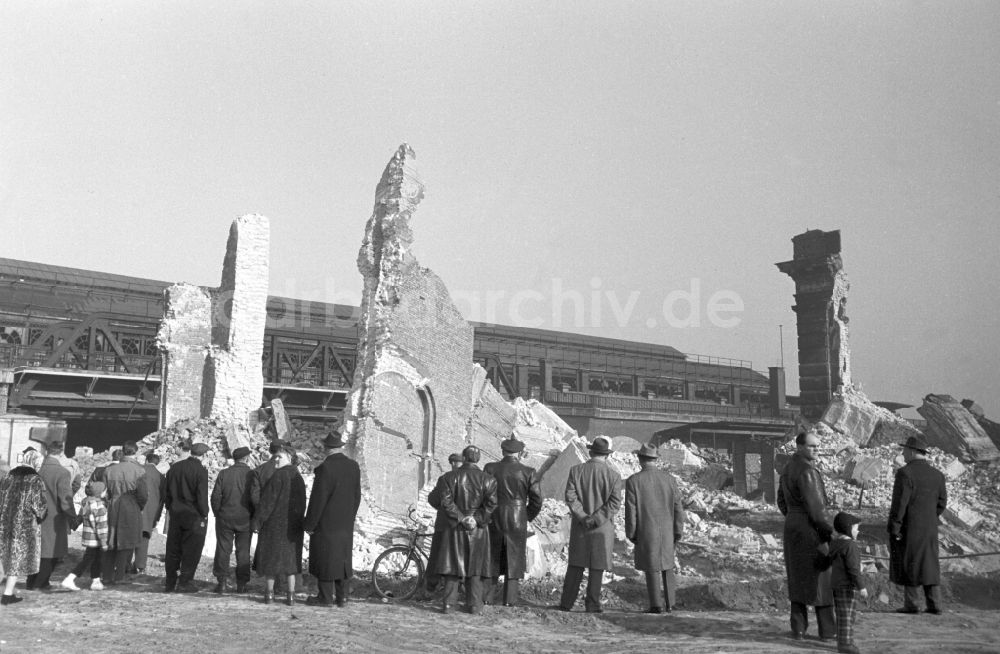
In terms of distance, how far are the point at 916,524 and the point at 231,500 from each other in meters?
5.42

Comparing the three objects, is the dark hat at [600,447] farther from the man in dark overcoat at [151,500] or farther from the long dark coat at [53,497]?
the long dark coat at [53,497]

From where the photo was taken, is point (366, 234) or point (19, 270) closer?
point (366, 234)

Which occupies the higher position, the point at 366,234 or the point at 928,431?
the point at 366,234

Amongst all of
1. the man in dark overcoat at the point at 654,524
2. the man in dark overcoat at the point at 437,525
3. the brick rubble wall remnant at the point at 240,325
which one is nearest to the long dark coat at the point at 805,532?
the man in dark overcoat at the point at 654,524

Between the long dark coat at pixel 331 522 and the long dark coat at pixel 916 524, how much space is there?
4.14 meters

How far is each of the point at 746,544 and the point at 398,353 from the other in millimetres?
6779

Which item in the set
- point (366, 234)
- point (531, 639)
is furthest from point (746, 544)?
point (531, 639)

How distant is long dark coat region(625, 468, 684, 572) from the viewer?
595 cm

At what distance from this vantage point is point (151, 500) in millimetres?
7492

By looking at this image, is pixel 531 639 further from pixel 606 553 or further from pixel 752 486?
pixel 752 486

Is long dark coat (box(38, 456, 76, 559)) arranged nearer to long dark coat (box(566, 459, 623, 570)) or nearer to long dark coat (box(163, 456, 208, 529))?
long dark coat (box(163, 456, 208, 529))

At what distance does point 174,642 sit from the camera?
15.8 feet

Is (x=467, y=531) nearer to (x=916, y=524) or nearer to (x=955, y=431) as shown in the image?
(x=916, y=524)

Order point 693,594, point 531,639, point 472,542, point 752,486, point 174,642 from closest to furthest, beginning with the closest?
point 174,642, point 531,639, point 472,542, point 693,594, point 752,486
